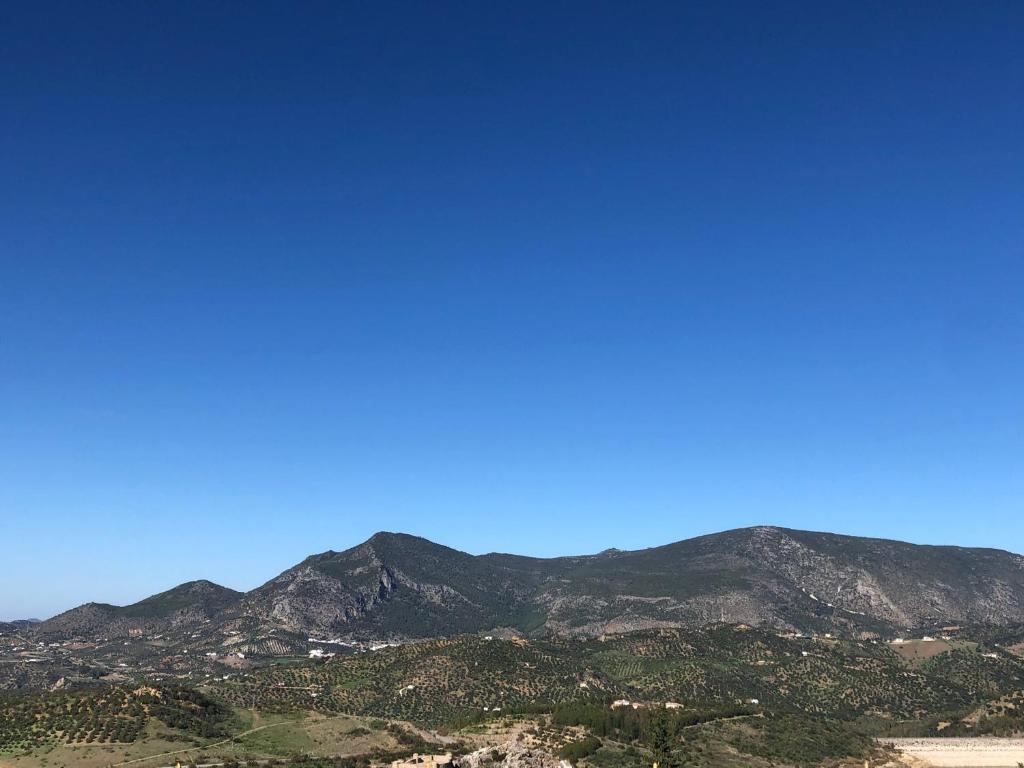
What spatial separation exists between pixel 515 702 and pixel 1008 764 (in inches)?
3634

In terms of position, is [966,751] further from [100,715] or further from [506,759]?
[100,715]

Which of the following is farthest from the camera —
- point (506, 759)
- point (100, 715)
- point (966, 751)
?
point (966, 751)

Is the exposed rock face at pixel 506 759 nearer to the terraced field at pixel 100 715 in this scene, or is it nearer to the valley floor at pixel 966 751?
the terraced field at pixel 100 715

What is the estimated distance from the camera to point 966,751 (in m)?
133

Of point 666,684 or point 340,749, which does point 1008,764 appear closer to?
point 666,684

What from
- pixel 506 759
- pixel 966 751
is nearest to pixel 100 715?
pixel 506 759

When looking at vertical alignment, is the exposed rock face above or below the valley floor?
above

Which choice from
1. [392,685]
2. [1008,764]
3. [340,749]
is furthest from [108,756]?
[1008,764]

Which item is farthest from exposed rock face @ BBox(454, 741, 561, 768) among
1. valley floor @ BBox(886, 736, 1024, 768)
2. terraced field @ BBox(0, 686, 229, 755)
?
valley floor @ BBox(886, 736, 1024, 768)

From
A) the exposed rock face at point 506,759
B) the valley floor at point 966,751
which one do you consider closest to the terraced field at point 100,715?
the exposed rock face at point 506,759

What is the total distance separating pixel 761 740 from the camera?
124375 mm

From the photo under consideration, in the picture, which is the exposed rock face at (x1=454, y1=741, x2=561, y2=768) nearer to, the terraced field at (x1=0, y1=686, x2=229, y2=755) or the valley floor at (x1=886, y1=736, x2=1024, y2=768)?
the terraced field at (x1=0, y1=686, x2=229, y2=755)

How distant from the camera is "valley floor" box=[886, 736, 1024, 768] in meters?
124

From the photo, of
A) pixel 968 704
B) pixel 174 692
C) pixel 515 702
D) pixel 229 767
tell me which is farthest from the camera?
pixel 968 704
